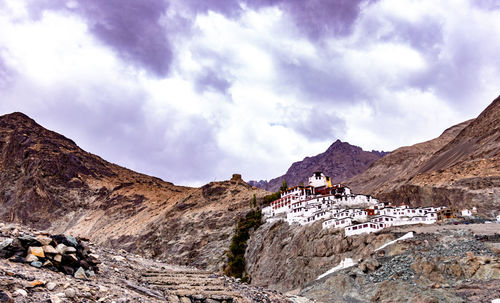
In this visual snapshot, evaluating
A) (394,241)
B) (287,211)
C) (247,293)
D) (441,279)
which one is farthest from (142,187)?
(247,293)

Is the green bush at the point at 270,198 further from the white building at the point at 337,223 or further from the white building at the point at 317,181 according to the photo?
the white building at the point at 337,223

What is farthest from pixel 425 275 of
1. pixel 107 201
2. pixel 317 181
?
pixel 107 201

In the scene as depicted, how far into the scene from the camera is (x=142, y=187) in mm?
155125

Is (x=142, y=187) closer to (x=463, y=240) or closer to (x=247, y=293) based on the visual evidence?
(x=463, y=240)

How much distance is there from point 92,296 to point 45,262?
8.01 ft

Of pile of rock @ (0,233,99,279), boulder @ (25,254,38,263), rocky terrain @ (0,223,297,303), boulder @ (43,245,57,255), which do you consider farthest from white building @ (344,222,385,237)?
boulder @ (25,254,38,263)

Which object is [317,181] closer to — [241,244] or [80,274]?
[241,244]

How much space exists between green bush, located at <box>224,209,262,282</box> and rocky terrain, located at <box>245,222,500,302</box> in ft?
50.3

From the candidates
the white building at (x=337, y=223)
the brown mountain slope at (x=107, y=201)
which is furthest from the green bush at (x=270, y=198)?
the white building at (x=337, y=223)

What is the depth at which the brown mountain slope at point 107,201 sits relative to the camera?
9819cm

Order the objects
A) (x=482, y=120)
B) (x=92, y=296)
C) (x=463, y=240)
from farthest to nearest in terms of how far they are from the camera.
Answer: (x=482, y=120) → (x=463, y=240) → (x=92, y=296)

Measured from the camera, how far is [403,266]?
4359 cm

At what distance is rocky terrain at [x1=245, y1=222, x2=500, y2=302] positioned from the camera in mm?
37875

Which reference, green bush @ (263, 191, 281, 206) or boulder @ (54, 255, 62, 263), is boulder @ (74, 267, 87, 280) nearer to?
boulder @ (54, 255, 62, 263)
